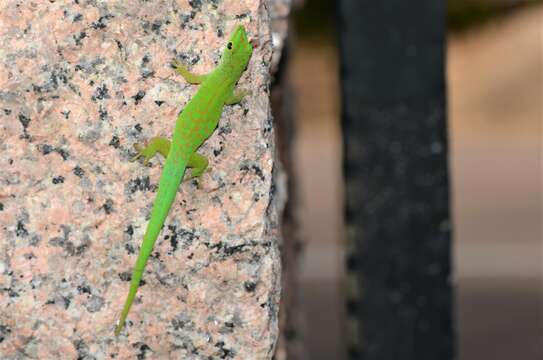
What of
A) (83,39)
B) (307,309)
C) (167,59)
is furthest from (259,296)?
(307,309)

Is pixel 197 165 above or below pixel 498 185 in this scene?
below

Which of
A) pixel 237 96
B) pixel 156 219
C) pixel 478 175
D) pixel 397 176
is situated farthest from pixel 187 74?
pixel 478 175

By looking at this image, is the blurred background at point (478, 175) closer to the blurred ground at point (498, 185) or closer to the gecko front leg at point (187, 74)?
the blurred ground at point (498, 185)

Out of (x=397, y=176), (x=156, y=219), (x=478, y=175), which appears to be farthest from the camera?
(x=478, y=175)

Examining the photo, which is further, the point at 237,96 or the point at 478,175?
the point at 478,175

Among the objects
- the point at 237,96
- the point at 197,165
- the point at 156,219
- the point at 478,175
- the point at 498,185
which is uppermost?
the point at 478,175

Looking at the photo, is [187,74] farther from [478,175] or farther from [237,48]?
[478,175]

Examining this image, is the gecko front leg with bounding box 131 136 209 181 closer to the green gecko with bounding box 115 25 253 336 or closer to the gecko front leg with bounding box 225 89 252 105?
the green gecko with bounding box 115 25 253 336

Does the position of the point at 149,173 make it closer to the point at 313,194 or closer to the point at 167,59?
the point at 167,59

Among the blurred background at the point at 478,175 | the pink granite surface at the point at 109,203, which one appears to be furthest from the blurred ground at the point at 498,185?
the pink granite surface at the point at 109,203
